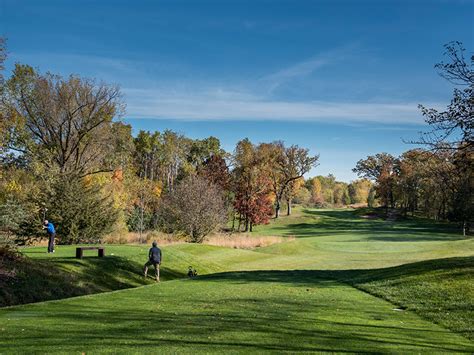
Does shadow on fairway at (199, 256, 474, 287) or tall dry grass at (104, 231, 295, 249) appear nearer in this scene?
shadow on fairway at (199, 256, 474, 287)

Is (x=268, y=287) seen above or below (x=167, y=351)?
below

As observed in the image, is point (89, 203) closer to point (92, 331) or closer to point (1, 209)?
Result: point (1, 209)

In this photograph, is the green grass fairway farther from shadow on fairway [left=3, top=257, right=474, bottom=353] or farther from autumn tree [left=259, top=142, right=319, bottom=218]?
autumn tree [left=259, top=142, right=319, bottom=218]

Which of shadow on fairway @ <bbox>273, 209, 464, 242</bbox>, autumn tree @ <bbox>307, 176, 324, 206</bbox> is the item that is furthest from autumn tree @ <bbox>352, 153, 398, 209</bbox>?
autumn tree @ <bbox>307, 176, 324, 206</bbox>

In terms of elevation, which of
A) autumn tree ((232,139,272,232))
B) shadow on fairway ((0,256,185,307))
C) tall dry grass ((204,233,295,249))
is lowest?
tall dry grass ((204,233,295,249))

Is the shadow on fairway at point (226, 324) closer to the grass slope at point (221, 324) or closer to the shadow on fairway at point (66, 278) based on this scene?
the grass slope at point (221, 324)

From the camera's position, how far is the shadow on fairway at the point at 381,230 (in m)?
52.6

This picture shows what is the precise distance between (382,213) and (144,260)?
86603 mm

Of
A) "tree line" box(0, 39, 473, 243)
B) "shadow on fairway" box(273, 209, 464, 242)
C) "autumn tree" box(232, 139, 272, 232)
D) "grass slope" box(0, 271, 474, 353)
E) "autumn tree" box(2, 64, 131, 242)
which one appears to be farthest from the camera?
"autumn tree" box(232, 139, 272, 232)

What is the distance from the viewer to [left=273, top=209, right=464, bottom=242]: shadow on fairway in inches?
2071

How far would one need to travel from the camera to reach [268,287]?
664 inches

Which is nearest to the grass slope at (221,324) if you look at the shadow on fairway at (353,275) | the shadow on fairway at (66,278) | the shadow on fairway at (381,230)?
the shadow on fairway at (353,275)

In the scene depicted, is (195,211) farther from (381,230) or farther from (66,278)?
(381,230)

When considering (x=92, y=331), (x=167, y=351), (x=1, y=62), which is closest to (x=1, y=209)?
(x=1, y=62)
